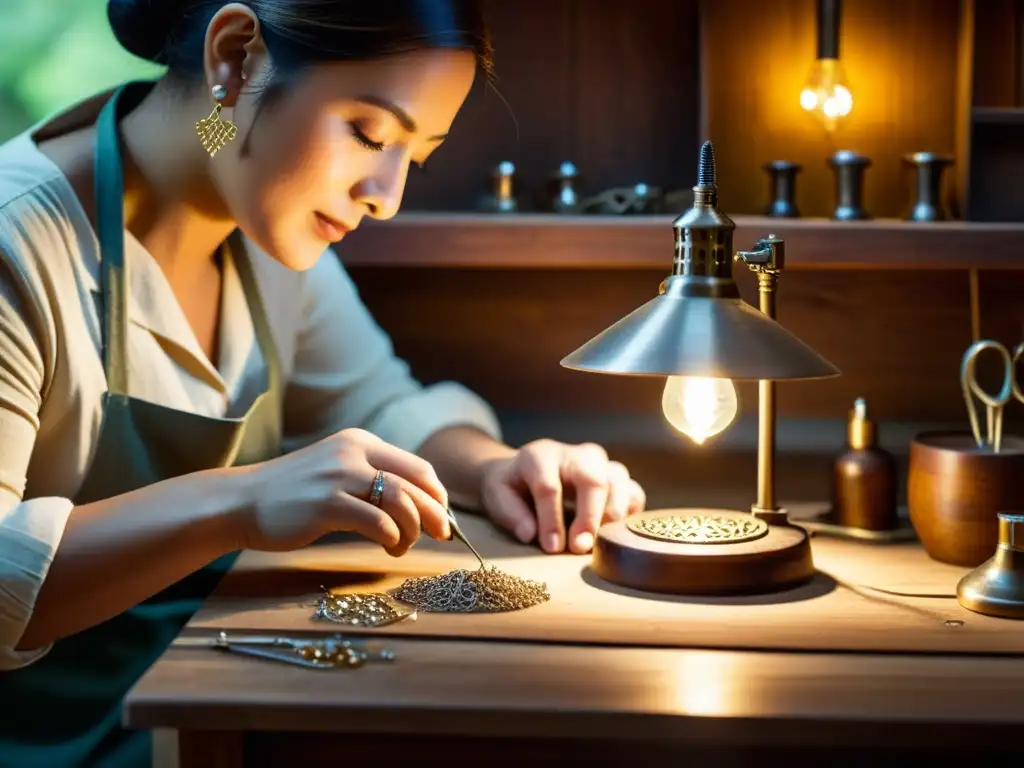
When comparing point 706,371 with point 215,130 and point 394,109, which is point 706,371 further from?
→ point 215,130

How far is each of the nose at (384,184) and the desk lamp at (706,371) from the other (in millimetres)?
368

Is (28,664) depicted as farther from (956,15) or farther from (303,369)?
(956,15)

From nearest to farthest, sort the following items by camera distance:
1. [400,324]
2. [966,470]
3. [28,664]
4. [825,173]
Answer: [28,664]
[966,470]
[825,173]
[400,324]

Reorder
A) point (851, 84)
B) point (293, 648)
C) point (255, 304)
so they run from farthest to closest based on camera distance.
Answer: point (851, 84)
point (255, 304)
point (293, 648)

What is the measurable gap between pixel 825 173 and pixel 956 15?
344 mm

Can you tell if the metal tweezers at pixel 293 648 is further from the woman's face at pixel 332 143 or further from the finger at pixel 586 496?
the woman's face at pixel 332 143

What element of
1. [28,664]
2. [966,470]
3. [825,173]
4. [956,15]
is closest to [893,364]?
[825,173]

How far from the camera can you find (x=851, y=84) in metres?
2.28

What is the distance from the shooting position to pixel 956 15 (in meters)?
2.27

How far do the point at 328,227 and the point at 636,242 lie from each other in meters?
0.63

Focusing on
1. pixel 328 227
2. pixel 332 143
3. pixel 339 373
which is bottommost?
pixel 339 373

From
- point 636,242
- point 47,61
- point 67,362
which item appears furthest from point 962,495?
point 47,61

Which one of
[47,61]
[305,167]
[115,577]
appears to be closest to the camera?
[115,577]

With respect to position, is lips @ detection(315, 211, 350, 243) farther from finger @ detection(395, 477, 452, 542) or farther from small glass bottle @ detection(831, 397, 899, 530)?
small glass bottle @ detection(831, 397, 899, 530)
